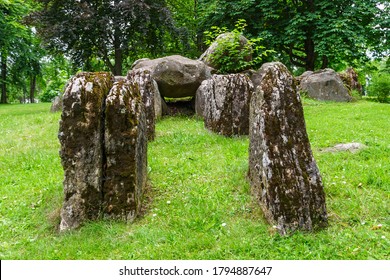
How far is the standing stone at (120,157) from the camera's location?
4660mm

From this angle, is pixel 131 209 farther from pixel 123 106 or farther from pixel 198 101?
pixel 198 101

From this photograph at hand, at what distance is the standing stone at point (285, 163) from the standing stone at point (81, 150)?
2.21 m

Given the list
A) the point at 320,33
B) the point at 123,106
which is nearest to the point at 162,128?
the point at 123,106

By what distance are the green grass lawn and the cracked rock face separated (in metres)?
0.26

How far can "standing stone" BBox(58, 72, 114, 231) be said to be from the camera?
4531 mm

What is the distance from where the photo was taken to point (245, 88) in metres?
9.05

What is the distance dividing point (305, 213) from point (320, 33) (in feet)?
58.0

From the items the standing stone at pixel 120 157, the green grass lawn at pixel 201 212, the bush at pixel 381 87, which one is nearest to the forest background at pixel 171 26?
the bush at pixel 381 87

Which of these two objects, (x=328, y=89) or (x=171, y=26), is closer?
(x=328, y=89)

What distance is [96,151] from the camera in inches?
181

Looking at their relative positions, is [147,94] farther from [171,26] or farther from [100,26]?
[171,26]

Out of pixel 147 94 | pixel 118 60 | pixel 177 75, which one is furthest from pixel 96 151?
pixel 118 60

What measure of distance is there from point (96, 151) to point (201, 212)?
5.49 feet

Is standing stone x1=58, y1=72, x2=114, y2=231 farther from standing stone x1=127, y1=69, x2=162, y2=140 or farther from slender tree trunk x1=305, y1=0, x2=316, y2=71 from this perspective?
slender tree trunk x1=305, y1=0, x2=316, y2=71
